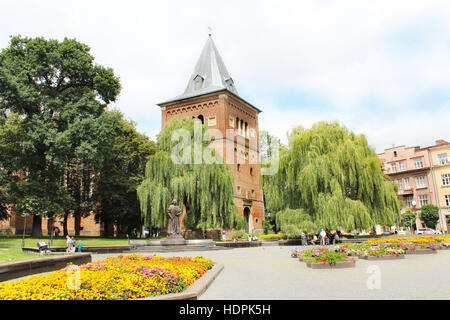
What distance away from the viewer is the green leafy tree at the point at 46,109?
2416 centimetres

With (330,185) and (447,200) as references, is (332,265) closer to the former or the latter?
(330,185)

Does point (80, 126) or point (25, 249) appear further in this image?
point (80, 126)

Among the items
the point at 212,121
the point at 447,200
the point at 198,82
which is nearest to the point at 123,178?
the point at 212,121

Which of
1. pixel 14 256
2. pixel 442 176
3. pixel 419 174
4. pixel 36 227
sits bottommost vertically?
pixel 14 256

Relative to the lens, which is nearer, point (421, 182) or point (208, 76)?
point (208, 76)

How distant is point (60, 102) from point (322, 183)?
1852cm

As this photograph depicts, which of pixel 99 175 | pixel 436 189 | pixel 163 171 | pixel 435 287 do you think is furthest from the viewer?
pixel 436 189

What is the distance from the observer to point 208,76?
47.2 m

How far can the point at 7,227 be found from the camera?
45844mm

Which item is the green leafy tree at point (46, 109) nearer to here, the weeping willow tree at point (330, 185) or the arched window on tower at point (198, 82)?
the weeping willow tree at point (330, 185)

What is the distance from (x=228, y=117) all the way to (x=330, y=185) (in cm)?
2194

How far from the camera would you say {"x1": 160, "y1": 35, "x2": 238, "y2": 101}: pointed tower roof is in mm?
46344

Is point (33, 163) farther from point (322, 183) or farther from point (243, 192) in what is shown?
point (243, 192)
